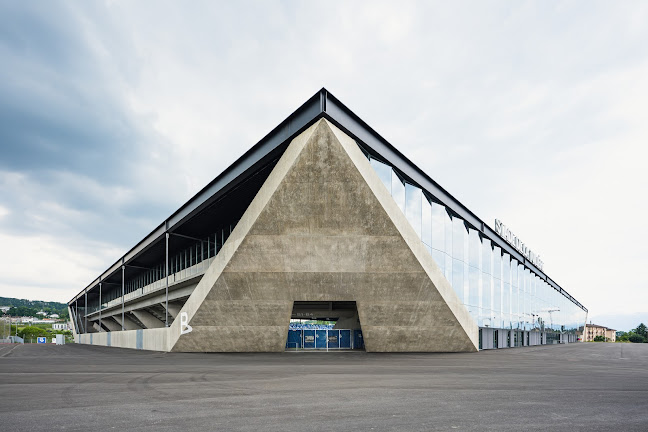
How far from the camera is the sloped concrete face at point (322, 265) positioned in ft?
80.3

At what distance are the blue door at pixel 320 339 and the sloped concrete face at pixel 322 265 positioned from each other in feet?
17.9

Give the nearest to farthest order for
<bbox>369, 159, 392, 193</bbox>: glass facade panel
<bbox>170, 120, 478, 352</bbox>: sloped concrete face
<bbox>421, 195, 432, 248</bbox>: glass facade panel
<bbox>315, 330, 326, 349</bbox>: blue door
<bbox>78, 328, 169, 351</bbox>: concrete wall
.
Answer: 1. <bbox>170, 120, 478, 352</bbox>: sloped concrete face
2. <bbox>369, 159, 392, 193</bbox>: glass facade panel
3. <bbox>421, 195, 432, 248</bbox>: glass facade panel
4. <bbox>78, 328, 169, 351</bbox>: concrete wall
5. <bbox>315, 330, 326, 349</bbox>: blue door

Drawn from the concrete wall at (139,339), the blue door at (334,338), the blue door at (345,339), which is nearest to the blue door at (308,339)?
the blue door at (334,338)

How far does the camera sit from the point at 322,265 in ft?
86.9

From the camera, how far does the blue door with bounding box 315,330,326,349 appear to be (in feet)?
111

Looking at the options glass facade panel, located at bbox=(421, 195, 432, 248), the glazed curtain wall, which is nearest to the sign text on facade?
the glazed curtain wall

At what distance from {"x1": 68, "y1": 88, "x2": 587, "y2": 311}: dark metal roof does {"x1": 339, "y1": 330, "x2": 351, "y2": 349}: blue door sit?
11.3m

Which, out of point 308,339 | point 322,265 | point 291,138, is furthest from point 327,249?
point 308,339

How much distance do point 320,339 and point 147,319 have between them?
34485 millimetres

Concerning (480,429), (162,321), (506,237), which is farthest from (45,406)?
(162,321)

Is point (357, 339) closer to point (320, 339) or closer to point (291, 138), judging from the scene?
point (320, 339)

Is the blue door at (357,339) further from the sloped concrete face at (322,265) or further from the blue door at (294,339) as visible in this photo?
the sloped concrete face at (322,265)

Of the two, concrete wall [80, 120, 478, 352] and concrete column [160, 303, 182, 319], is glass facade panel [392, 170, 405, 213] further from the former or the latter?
concrete column [160, 303, 182, 319]

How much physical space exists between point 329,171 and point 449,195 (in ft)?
47.3
